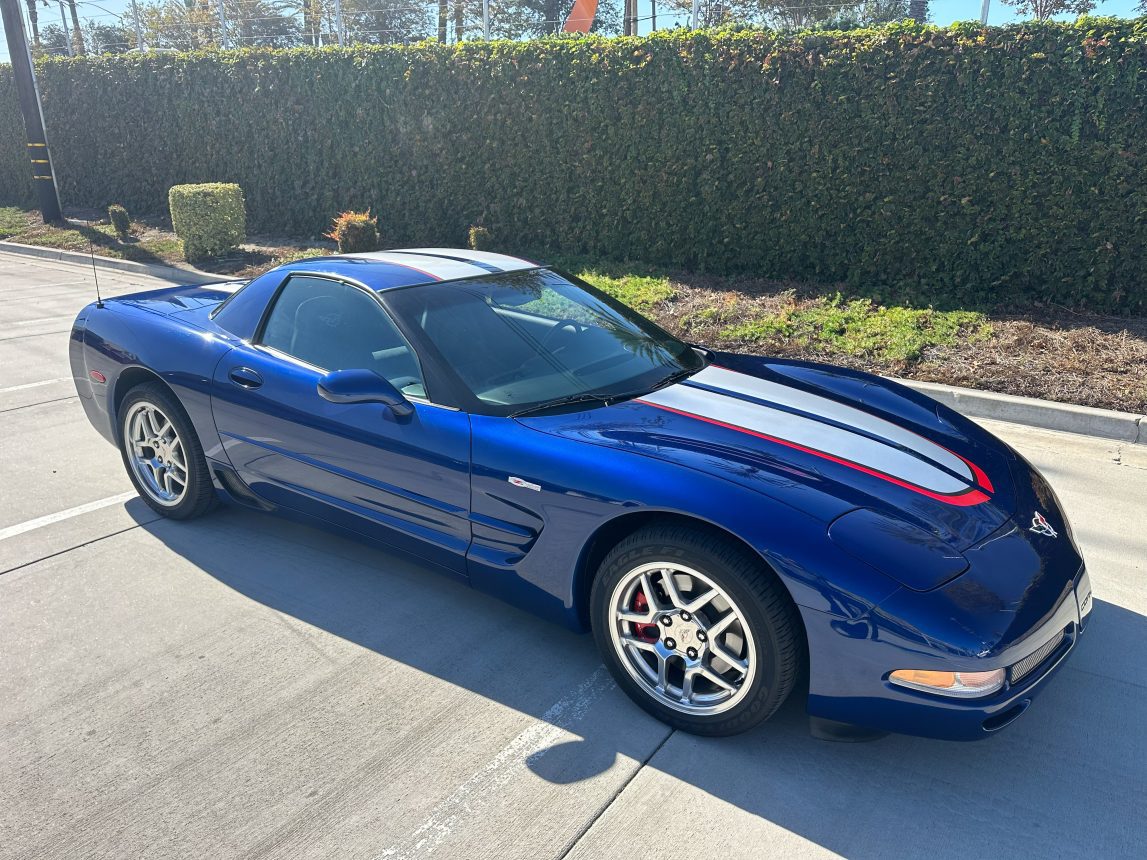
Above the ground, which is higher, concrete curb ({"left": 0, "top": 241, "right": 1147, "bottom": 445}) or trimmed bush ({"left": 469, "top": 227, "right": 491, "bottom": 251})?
trimmed bush ({"left": 469, "top": 227, "right": 491, "bottom": 251})

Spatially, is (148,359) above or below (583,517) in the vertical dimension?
above

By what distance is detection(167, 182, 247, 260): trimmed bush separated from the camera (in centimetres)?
1262

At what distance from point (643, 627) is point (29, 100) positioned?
1676cm

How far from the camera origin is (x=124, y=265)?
1320 centimetres

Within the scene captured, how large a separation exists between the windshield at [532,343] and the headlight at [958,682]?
4.91ft

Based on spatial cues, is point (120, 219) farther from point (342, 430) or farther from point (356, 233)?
point (342, 430)

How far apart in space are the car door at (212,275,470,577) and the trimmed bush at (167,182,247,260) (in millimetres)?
9808

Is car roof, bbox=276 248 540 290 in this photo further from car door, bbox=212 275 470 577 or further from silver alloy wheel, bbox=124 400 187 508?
silver alloy wheel, bbox=124 400 187 508

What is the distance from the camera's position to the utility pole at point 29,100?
1471 cm

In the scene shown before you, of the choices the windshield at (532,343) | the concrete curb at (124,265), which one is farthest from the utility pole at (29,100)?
the windshield at (532,343)

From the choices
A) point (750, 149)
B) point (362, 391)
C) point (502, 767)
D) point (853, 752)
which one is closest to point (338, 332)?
point (362, 391)

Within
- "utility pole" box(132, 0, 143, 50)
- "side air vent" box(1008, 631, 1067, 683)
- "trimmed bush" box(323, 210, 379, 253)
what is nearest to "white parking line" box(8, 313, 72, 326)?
"trimmed bush" box(323, 210, 379, 253)

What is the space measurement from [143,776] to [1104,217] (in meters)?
8.63

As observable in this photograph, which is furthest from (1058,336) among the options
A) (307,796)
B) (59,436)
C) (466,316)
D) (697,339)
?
(59,436)
